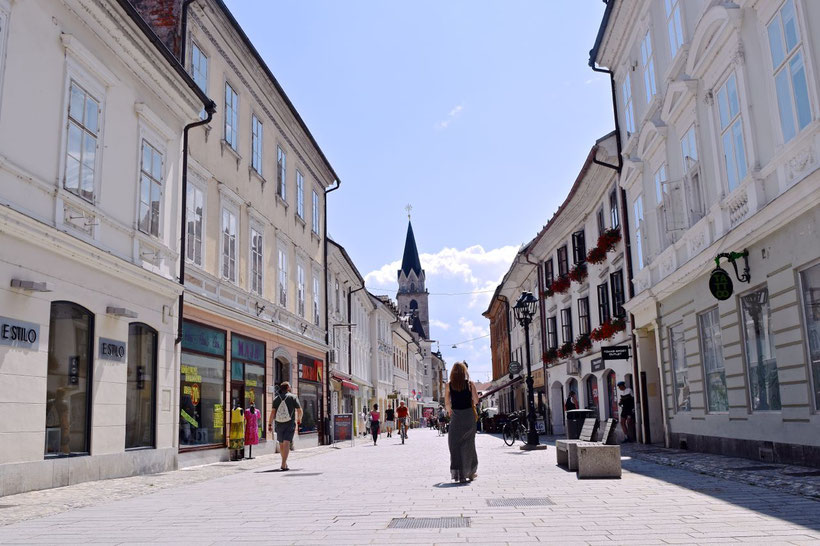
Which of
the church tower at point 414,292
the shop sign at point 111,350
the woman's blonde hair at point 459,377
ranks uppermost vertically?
the church tower at point 414,292

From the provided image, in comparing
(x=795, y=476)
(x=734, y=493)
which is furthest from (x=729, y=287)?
(x=734, y=493)

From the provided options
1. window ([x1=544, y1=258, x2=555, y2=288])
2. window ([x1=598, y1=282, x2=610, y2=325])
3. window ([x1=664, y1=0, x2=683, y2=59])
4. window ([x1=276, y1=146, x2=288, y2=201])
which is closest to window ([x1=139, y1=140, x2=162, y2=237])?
window ([x1=276, y1=146, x2=288, y2=201])

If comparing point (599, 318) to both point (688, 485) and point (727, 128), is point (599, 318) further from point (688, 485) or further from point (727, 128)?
point (688, 485)

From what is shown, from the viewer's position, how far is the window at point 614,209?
24.2 meters

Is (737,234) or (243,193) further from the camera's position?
(243,193)

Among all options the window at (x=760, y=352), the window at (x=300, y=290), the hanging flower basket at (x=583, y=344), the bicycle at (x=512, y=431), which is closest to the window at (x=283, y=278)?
the window at (x=300, y=290)

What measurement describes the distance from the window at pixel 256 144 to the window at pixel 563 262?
1448 cm

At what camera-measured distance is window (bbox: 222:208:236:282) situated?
19812 millimetres

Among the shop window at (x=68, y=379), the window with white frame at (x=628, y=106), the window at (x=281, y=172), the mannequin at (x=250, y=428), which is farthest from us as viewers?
the window at (x=281, y=172)

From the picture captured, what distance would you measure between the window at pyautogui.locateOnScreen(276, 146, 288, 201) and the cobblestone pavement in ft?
47.6

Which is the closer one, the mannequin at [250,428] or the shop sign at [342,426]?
the mannequin at [250,428]

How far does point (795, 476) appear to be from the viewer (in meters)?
9.89

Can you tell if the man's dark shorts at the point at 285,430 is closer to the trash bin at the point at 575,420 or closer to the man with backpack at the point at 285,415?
the man with backpack at the point at 285,415

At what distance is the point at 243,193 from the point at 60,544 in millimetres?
16008
